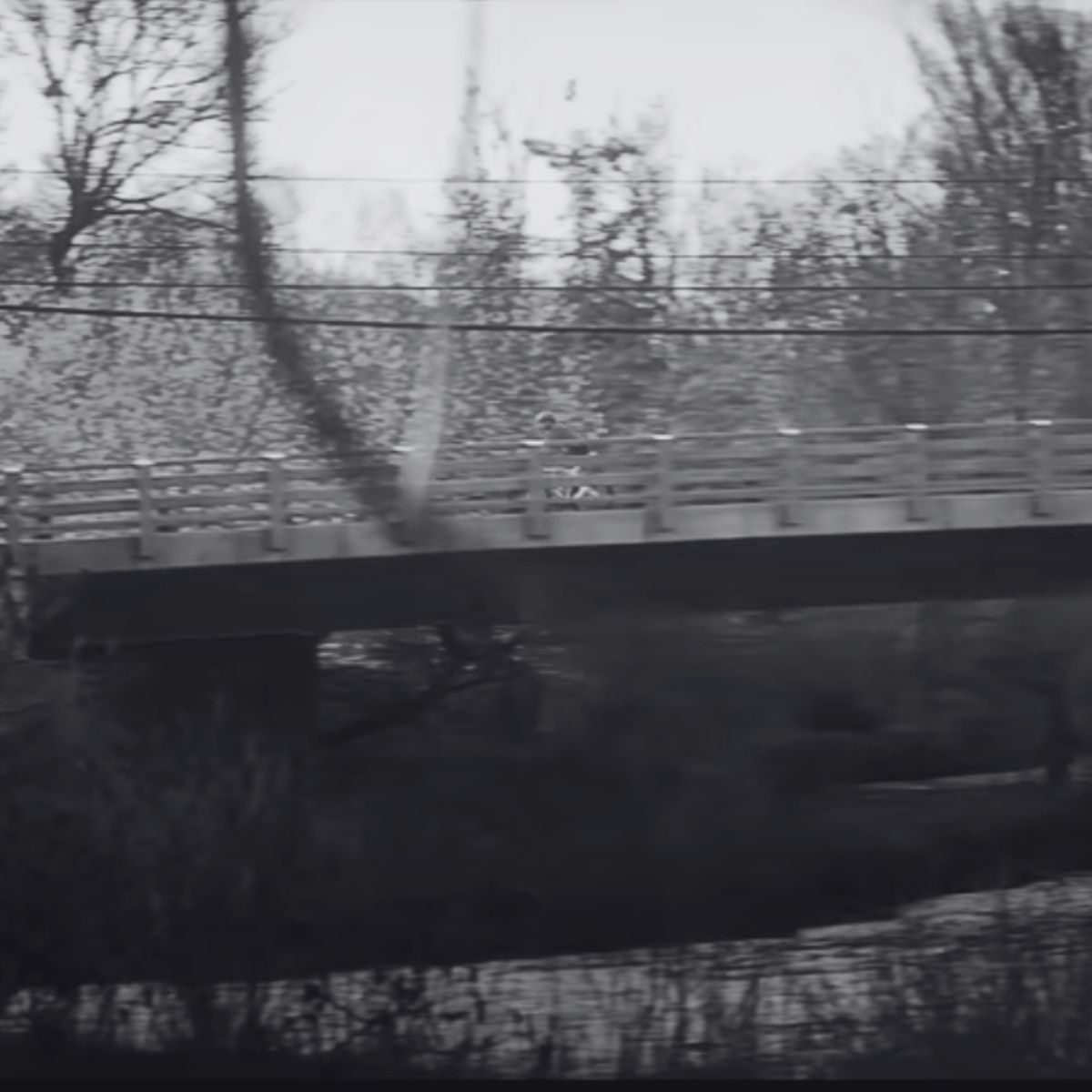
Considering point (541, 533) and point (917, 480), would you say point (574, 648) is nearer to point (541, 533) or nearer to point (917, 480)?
point (541, 533)

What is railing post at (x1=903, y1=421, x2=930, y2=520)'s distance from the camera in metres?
18.8

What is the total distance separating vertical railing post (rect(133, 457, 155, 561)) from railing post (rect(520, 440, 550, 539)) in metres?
3.13

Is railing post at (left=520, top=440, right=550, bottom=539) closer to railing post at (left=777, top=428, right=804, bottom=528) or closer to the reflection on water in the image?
railing post at (left=777, top=428, right=804, bottom=528)

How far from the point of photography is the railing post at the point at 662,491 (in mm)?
18297

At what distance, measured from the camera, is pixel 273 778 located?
1175 cm

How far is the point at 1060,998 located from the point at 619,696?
7.03m

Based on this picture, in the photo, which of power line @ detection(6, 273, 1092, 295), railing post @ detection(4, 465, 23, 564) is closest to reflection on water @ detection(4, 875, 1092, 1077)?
railing post @ detection(4, 465, 23, 564)

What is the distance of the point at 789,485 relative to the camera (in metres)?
18.6

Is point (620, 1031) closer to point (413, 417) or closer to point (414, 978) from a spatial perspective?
point (414, 978)

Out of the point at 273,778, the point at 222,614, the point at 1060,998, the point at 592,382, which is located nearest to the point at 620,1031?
the point at 1060,998

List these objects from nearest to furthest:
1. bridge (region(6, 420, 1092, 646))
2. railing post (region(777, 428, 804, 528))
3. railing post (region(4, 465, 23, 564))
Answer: railing post (region(4, 465, 23, 564)) → bridge (region(6, 420, 1092, 646)) → railing post (region(777, 428, 804, 528))

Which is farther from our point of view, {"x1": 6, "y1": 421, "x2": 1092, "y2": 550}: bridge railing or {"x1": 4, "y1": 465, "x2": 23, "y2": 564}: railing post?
{"x1": 6, "y1": 421, "x2": 1092, "y2": 550}: bridge railing

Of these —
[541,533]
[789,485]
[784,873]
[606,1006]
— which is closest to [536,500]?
[541,533]

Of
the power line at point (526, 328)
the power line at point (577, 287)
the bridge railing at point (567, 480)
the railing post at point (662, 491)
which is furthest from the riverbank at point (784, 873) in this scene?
the power line at point (577, 287)
